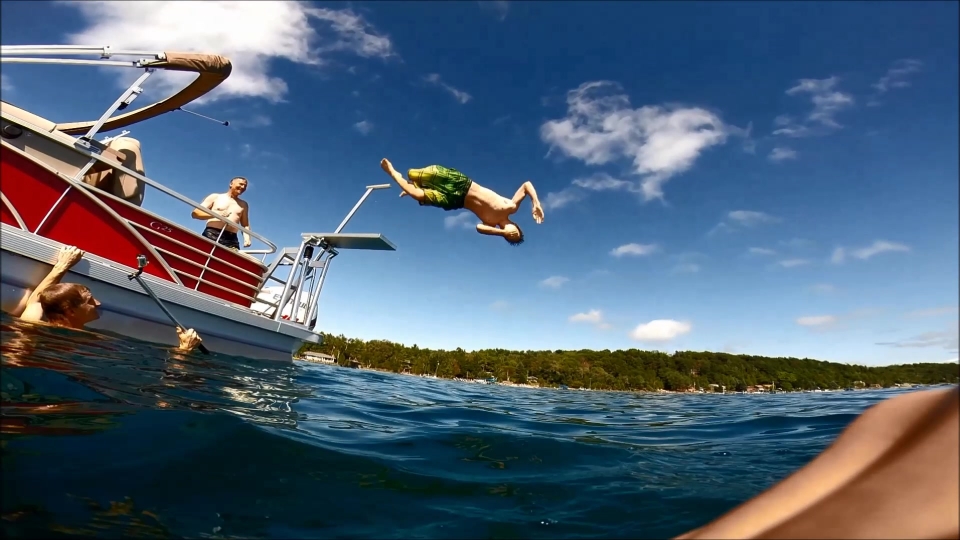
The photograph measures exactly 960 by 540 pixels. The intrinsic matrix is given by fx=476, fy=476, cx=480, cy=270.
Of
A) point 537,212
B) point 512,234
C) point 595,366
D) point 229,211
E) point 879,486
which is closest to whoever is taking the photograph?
point 879,486

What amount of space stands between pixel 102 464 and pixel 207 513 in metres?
0.76

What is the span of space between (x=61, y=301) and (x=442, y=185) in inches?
190

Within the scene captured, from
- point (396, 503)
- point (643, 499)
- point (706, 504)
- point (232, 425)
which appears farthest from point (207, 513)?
point (706, 504)

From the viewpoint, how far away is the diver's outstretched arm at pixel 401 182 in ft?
19.4

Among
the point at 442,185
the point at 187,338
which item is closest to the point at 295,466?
the point at 442,185

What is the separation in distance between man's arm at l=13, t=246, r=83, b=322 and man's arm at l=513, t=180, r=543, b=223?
5465 mm

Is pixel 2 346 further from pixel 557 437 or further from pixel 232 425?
pixel 557 437

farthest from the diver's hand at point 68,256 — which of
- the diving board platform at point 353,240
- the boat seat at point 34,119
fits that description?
the diving board platform at point 353,240

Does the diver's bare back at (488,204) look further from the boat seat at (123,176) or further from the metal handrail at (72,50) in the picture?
the boat seat at (123,176)

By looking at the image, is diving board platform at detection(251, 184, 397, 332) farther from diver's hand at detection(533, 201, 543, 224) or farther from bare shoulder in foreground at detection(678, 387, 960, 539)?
bare shoulder in foreground at detection(678, 387, 960, 539)

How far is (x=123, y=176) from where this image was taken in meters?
6.71

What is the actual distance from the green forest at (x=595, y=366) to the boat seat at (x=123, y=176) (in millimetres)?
40783

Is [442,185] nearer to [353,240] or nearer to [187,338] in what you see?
[353,240]

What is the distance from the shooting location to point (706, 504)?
Result: 2.82 m
